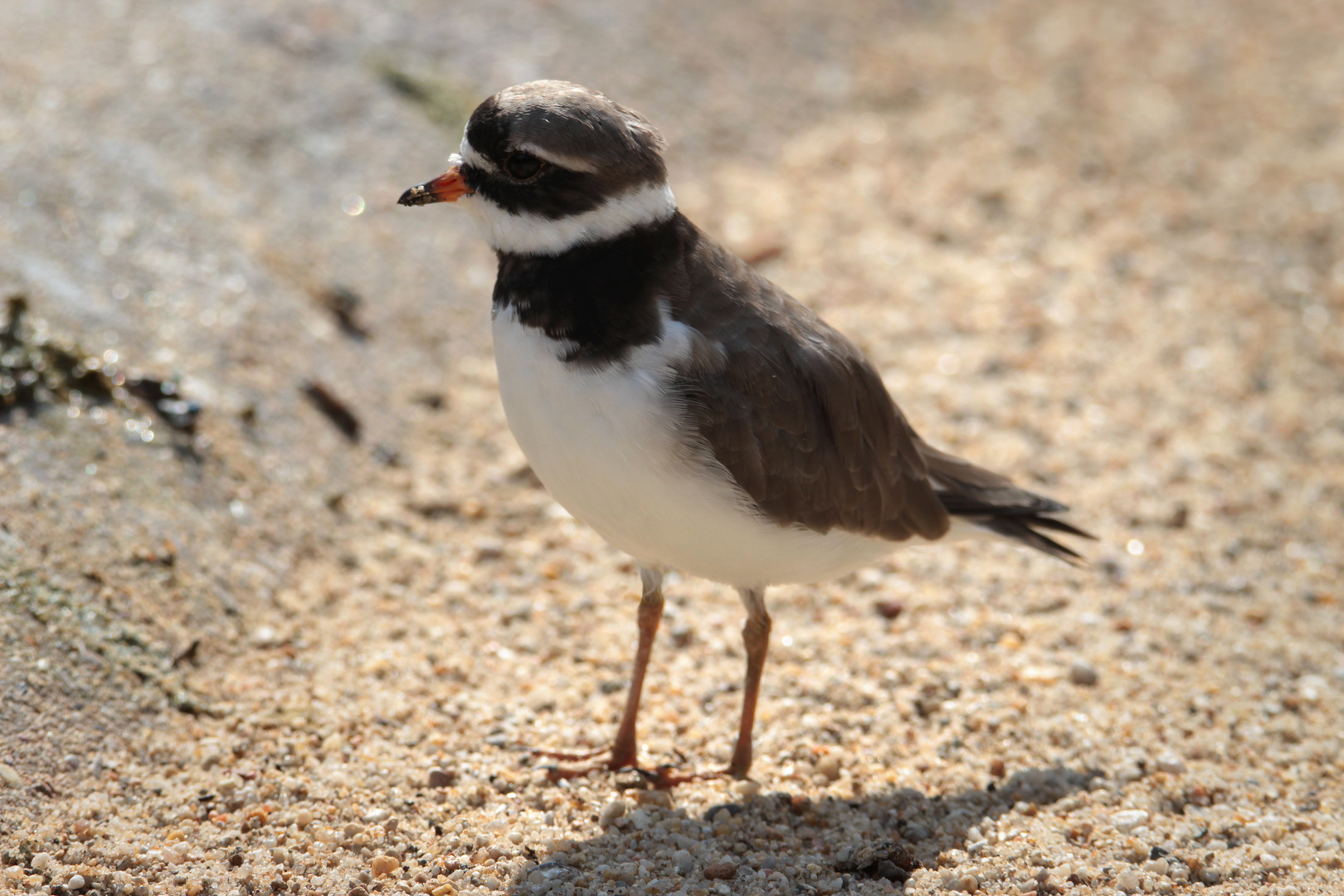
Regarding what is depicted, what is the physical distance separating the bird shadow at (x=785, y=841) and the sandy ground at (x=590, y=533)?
0.02 m

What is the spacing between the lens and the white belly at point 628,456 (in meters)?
4.34

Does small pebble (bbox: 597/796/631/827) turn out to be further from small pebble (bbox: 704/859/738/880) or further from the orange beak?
the orange beak

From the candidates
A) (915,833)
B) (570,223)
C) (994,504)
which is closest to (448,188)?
(570,223)

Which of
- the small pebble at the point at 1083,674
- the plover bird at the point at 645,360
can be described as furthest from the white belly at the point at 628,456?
the small pebble at the point at 1083,674

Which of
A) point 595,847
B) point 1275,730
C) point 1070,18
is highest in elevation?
point 1070,18

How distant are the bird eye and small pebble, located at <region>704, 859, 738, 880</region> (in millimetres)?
Result: 2629

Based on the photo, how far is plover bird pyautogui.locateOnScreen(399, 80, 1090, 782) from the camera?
4375mm

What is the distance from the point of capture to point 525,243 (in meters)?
4.52

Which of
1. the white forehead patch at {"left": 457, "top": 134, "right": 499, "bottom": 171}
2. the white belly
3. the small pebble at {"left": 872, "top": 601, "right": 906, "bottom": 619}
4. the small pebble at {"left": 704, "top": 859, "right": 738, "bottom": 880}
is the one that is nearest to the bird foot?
the small pebble at {"left": 704, "top": 859, "right": 738, "bottom": 880}

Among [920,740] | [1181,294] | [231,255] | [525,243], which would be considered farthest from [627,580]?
[1181,294]

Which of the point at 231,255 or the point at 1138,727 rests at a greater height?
the point at 231,255

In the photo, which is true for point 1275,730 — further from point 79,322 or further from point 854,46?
point 854,46

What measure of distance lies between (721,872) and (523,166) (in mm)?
2696

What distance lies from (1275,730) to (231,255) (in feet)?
20.0
